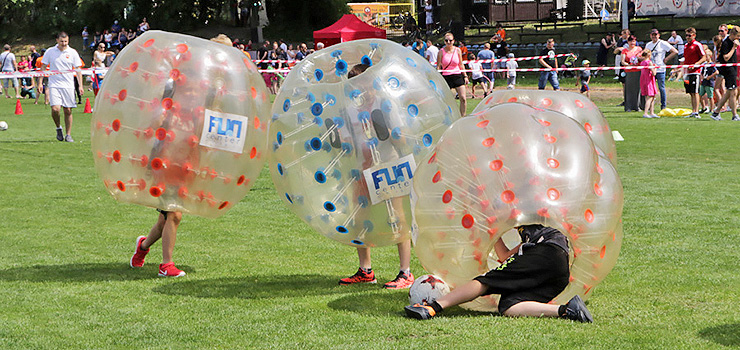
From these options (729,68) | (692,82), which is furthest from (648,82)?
(729,68)

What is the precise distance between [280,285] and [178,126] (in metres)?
1.44

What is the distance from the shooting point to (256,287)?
682cm

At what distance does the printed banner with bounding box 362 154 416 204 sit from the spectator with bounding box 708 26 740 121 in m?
15.4

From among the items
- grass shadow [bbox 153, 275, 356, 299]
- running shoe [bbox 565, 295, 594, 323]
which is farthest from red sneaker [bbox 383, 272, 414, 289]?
running shoe [bbox 565, 295, 594, 323]

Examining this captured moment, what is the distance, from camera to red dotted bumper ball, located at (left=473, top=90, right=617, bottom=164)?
6.97 m

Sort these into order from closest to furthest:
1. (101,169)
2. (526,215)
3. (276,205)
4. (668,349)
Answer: (668,349), (526,215), (101,169), (276,205)

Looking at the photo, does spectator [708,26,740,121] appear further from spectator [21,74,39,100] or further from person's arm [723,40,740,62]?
spectator [21,74,39,100]

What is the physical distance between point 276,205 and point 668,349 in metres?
6.61

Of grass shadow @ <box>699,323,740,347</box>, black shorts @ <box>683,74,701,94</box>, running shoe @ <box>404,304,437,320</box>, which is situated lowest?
black shorts @ <box>683,74,701,94</box>

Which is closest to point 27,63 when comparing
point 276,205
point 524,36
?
point 524,36

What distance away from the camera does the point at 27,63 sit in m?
37.8

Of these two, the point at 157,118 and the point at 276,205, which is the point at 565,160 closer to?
the point at 157,118

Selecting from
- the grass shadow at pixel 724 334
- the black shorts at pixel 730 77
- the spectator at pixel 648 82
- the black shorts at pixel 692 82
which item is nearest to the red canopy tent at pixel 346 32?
the spectator at pixel 648 82

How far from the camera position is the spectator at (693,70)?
68.4 feet
